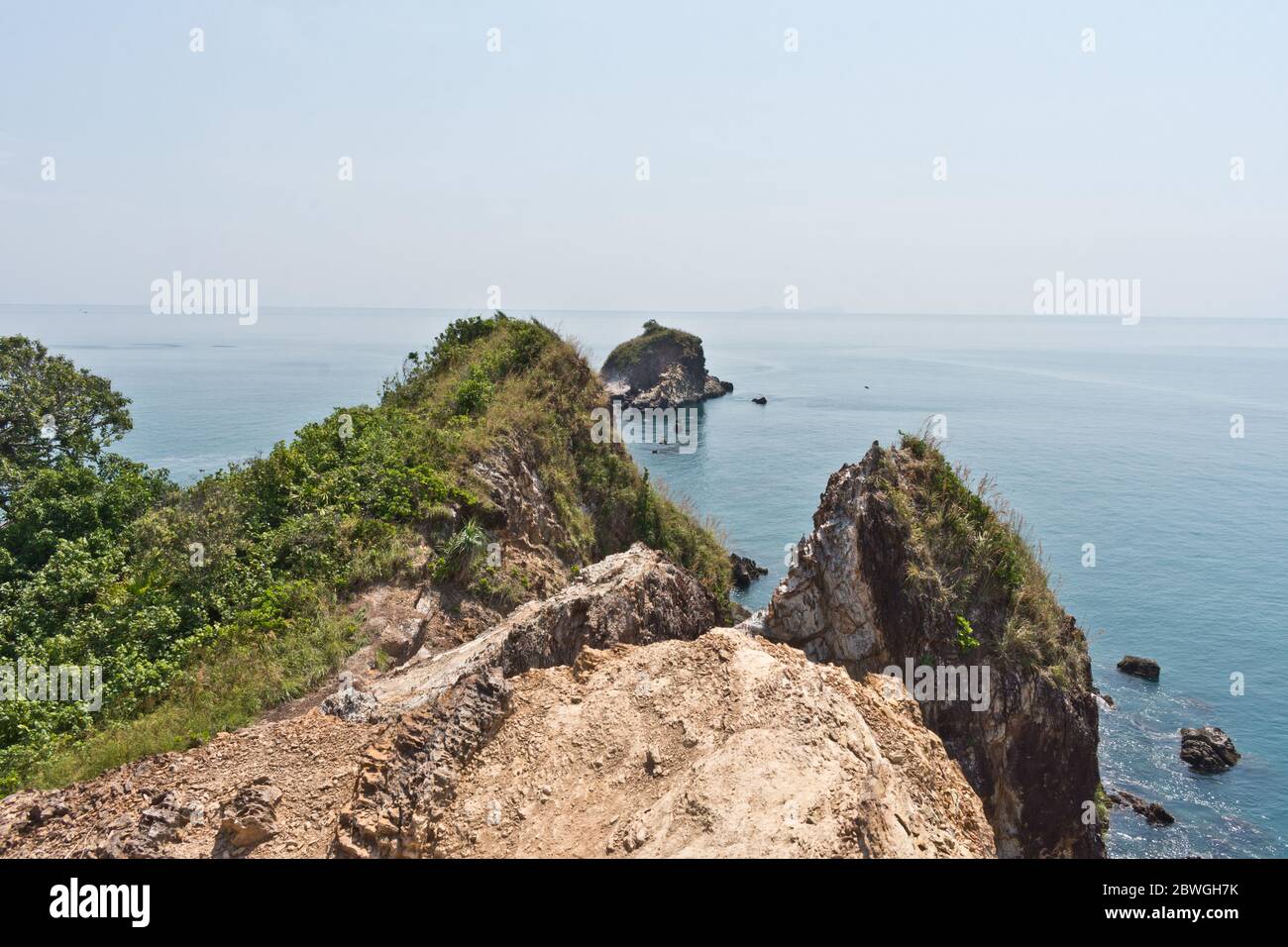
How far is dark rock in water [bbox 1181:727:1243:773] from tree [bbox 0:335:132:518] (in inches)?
1861

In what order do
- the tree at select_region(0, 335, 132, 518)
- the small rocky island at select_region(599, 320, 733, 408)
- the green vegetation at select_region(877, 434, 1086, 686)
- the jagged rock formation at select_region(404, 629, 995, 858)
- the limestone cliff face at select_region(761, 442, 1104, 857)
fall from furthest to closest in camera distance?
the small rocky island at select_region(599, 320, 733, 408) → the tree at select_region(0, 335, 132, 518) → the green vegetation at select_region(877, 434, 1086, 686) → the limestone cliff face at select_region(761, 442, 1104, 857) → the jagged rock formation at select_region(404, 629, 995, 858)

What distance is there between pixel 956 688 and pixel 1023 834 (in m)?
4.23

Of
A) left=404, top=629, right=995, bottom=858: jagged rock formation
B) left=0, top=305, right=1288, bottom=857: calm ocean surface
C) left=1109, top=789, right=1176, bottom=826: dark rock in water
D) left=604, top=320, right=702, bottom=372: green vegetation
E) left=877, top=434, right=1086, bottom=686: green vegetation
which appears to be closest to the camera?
left=404, top=629, right=995, bottom=858: jagged rock formation

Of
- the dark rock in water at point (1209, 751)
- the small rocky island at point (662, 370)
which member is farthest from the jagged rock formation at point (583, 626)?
the small rocky island at point (662, 370)

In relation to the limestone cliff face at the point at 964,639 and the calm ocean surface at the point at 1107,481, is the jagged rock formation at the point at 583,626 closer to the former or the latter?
the limestone cliff face at the point at 964,639

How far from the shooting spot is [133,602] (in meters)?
17.0

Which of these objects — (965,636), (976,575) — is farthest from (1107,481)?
(965,636)

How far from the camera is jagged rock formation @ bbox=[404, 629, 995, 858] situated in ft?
23.4

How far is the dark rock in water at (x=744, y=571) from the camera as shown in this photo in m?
50.9

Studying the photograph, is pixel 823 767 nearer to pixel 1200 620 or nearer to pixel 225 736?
pixel 225 736

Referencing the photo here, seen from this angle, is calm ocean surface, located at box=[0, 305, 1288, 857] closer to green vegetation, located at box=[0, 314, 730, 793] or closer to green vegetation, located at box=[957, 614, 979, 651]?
green vegetation, located at box=[0, 314, 730, 793]

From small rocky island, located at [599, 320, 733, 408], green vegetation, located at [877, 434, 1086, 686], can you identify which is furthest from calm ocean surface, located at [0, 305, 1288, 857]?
green vegetation, located at [877, 434, 1086, 686]

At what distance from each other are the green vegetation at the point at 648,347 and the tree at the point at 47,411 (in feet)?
335
